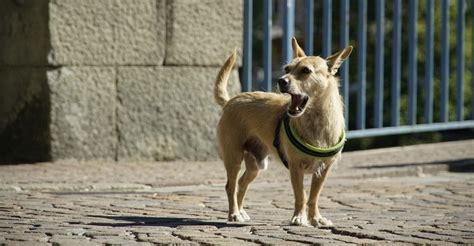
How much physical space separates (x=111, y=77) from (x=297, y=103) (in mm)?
4183

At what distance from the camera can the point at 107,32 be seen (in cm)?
1034

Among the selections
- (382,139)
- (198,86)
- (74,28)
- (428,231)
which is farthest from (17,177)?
(382,139)

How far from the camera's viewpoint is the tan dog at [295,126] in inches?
258

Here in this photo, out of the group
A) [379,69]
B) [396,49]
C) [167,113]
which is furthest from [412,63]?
[167,113]

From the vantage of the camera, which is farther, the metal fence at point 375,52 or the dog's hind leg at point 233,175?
the metal fence at point 375,52

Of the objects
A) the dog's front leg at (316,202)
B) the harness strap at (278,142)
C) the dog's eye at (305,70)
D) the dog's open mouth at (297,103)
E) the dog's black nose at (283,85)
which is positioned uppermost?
the dog's eye at (305,70)

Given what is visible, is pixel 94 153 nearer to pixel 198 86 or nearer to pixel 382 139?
pixel 198 86

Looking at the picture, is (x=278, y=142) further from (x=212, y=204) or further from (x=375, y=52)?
(x=375, y=52)

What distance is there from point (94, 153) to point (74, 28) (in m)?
1.25

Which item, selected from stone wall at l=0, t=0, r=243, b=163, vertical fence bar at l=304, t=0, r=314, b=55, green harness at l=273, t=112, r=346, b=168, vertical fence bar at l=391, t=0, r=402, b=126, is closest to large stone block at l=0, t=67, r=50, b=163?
stone wall at l=0, t=0, r=243, b=163

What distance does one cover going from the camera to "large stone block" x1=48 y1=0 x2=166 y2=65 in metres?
10.0

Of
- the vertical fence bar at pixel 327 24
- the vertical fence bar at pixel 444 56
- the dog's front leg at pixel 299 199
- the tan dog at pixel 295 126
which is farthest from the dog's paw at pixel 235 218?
the vertical fence bar at pixel 444 56

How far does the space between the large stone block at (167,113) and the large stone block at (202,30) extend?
13 cm

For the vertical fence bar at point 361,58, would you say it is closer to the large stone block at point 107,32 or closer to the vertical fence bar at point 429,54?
the vertical fence bar at point 429,54
